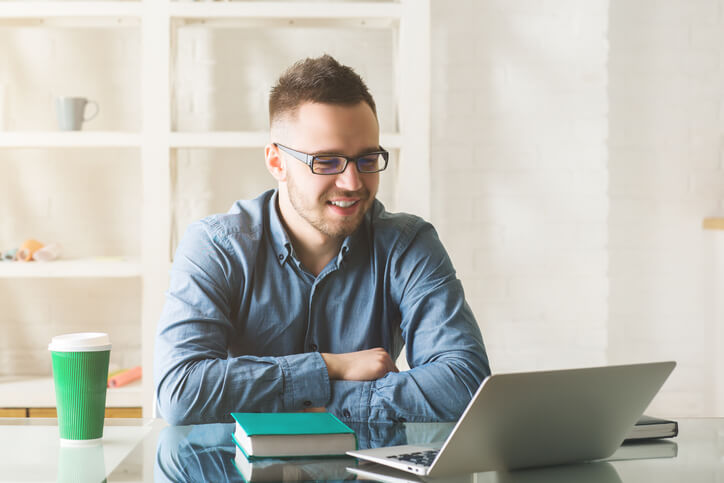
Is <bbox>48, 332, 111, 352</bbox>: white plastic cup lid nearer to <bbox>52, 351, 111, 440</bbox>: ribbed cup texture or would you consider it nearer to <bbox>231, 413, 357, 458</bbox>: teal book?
<bbox>52, 351, 111, 440</bbox>: ribbed cup texture

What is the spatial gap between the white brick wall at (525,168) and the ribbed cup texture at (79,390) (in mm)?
2094

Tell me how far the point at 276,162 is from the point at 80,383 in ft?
2.87

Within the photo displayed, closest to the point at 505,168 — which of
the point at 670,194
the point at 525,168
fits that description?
the point at 525,168

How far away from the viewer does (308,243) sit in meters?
1.90

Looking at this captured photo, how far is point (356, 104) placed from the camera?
180 centimetres

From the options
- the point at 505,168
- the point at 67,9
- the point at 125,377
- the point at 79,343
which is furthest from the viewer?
the point at 505,168

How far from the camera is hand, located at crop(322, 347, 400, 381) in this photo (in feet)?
5.36

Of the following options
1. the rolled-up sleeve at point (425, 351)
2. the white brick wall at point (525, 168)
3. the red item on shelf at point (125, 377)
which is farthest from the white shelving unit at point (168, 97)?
the rolled-up sleeve at point (425, 351)

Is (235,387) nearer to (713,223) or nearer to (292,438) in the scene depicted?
(292,438)

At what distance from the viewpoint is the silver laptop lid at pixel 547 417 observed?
914 millimetres

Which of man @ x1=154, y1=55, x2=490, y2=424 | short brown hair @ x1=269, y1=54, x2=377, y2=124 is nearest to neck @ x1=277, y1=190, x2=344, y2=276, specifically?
man @ x1=154, y1=55, x2=490, y2=424

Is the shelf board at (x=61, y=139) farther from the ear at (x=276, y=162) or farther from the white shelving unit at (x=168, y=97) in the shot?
the ear at (x=276, y=162)

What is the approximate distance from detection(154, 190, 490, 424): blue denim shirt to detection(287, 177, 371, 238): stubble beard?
68mm

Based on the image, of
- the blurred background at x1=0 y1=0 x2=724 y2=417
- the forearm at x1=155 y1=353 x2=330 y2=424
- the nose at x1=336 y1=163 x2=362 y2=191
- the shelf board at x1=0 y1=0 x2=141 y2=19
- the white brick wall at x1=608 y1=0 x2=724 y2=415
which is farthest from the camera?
the white brick wall at x1=608 y1=0 x2=724 y2=415
